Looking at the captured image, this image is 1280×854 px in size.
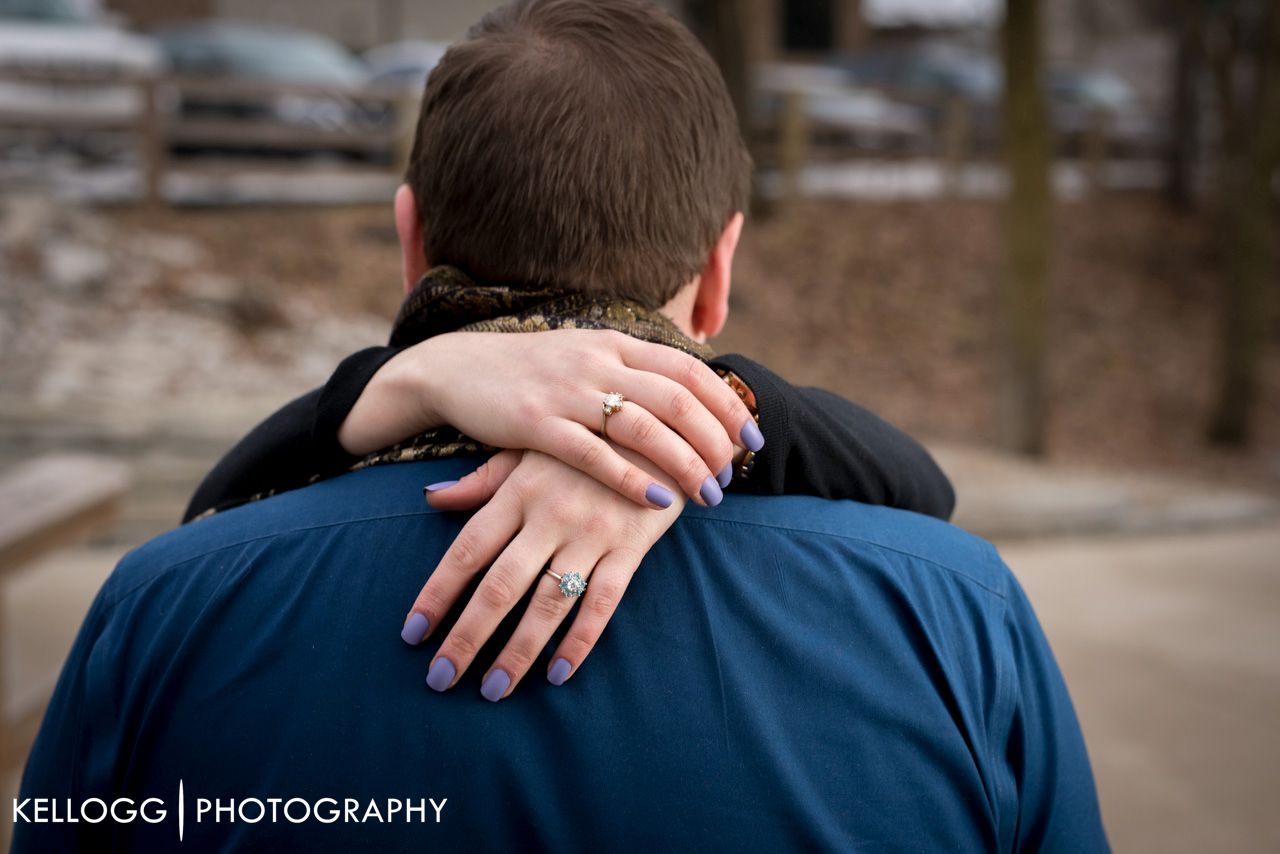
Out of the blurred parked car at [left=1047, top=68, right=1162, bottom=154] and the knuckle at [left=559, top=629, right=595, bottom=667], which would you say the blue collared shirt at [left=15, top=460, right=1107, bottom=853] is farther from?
the blurred parked car at [left=1047, top=68, right=1162, bottom=154]

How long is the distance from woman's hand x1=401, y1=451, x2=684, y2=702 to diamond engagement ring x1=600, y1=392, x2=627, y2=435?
2.4 inches

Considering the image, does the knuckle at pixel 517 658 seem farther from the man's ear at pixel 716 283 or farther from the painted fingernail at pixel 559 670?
the man's ear at pixel 716 283

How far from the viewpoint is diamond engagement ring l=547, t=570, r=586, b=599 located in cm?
113

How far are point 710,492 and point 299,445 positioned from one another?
20.0 inches

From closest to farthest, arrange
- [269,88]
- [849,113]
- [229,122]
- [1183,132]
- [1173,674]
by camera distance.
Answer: [1173,674]
[269,88]
[229,122]
[1183,132]
[849,113]

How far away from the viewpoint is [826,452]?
1311 mm

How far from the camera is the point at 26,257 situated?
9.70 m

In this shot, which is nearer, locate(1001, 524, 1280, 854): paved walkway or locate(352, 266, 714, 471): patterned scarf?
locate(352, 266, 714, 471): patterned scarf

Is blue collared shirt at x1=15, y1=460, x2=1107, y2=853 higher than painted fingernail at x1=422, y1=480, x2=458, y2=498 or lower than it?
lower

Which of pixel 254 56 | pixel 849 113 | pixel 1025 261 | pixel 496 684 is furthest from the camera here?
pixel 849 113

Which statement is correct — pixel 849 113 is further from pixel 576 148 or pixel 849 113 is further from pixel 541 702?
pixel 541 702

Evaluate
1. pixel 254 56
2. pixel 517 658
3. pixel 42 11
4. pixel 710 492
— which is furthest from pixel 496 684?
pixel 254 56

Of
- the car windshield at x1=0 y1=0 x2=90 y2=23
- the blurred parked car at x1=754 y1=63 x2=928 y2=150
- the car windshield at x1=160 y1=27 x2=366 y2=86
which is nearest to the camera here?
the car windshield at x1=0 y1=0 x2=90 y2=23

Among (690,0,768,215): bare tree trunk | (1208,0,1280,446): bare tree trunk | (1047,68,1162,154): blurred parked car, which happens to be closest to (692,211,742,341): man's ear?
(1208,0,1280,446): bare tree trunk
